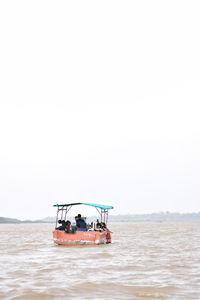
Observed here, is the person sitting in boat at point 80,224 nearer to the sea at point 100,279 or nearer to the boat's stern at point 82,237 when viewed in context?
the boat's stern at point 82,237

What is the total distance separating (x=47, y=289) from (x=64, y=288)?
53 cm

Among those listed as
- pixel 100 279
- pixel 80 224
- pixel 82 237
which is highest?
pixel 80 224

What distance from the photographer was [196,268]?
1636 cm

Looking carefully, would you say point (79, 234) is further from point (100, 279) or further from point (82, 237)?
point (100, 279)

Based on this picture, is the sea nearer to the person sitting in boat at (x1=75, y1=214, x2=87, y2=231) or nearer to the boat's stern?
the boat's stern

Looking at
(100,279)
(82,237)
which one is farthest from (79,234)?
(100,279)

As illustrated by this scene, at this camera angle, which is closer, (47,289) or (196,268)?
(47,289)

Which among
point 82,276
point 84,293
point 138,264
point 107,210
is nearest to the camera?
point 84,293

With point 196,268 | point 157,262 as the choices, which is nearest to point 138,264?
point 157,262

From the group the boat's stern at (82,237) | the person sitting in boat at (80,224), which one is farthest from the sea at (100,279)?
the person sitting in boat at (80,224)

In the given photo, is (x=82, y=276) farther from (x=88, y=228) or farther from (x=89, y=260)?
(x=88, y=228)

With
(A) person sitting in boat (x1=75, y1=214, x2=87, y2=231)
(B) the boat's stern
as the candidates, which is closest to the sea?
(B) the boat's stern

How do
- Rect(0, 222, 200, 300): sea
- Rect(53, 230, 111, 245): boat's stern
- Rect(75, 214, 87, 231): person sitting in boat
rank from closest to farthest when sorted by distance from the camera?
1. Rect(0, 222, 200, 300): sea
2. Rect(53, 230, 111, 245): boat's stern
3. Rect(75, 214, 87, 231): person sitting in boat

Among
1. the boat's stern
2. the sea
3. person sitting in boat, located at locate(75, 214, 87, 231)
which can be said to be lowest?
Result: the sea
